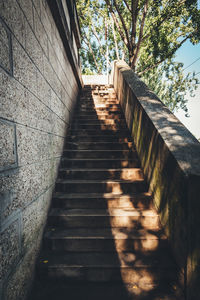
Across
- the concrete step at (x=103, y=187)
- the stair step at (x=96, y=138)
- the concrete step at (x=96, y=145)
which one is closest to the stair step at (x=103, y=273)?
the concrete step at (x=103, y=187)

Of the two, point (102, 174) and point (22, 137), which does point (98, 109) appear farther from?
point (22, 137)

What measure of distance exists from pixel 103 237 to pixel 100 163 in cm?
166

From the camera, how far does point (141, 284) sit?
6.42 ft

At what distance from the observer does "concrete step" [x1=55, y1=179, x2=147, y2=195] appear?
304 centimetres

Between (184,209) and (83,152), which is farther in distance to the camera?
(83,152)

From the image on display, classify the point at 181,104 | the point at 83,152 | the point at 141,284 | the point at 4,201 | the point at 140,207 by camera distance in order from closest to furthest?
the point at 4,201 < the point at 141,284 < the point at 140,207 < the point at 83,152 < the point at 181,104

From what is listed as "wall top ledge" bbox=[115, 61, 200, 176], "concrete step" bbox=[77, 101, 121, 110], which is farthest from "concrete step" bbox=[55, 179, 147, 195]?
"concrete step" bbox=[77, 101, 121, 110]

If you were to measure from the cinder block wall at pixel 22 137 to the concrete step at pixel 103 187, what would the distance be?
61 cm

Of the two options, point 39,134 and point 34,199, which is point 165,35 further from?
point 34,199

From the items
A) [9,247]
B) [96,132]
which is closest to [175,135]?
[9,247]

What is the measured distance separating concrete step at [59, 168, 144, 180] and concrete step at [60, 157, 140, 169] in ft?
0.77

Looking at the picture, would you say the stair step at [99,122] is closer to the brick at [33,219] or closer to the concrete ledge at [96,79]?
the brick at [33,219]

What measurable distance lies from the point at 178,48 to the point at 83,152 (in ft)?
37.9

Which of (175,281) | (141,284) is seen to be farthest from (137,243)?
(175,281)
